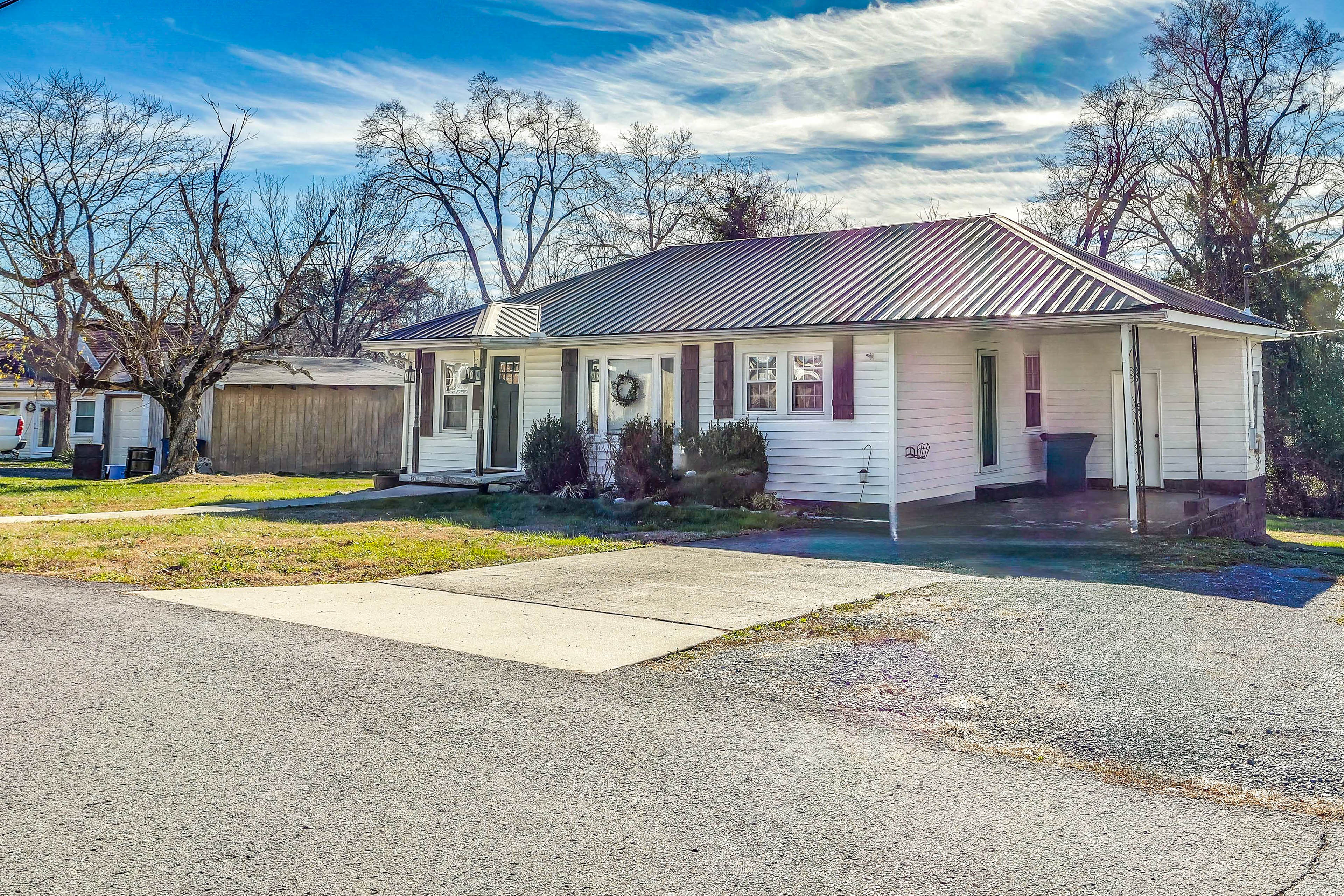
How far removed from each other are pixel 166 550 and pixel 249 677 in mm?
5831

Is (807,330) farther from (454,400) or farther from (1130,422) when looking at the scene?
(454,400)

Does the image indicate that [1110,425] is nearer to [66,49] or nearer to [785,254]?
[785,254]

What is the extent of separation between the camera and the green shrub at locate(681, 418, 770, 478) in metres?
14.7

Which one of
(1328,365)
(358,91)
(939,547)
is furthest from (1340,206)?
(358,91)

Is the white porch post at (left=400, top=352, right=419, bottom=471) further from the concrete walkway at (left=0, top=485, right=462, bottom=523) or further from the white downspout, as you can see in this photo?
the white downspout

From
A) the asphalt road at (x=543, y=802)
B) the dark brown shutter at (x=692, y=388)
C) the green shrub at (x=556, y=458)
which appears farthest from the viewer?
the green shrub at (x=556, y=458)

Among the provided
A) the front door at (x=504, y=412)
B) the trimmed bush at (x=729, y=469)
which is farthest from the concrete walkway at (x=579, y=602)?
the front door at (x=504, y=412)

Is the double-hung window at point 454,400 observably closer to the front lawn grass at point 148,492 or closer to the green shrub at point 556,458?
the front lawn grass at point 148,492

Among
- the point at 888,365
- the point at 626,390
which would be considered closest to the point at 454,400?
the point at 626,390

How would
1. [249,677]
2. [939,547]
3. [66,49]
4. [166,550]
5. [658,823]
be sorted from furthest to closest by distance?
1. [66,49]
2. [939,547]
3. [166,550]
4. [249,677]
5. [658,823]

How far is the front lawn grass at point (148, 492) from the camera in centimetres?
1550

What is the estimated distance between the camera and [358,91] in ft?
106

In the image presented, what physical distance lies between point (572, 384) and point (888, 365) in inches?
229

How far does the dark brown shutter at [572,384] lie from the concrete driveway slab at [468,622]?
8568mm
